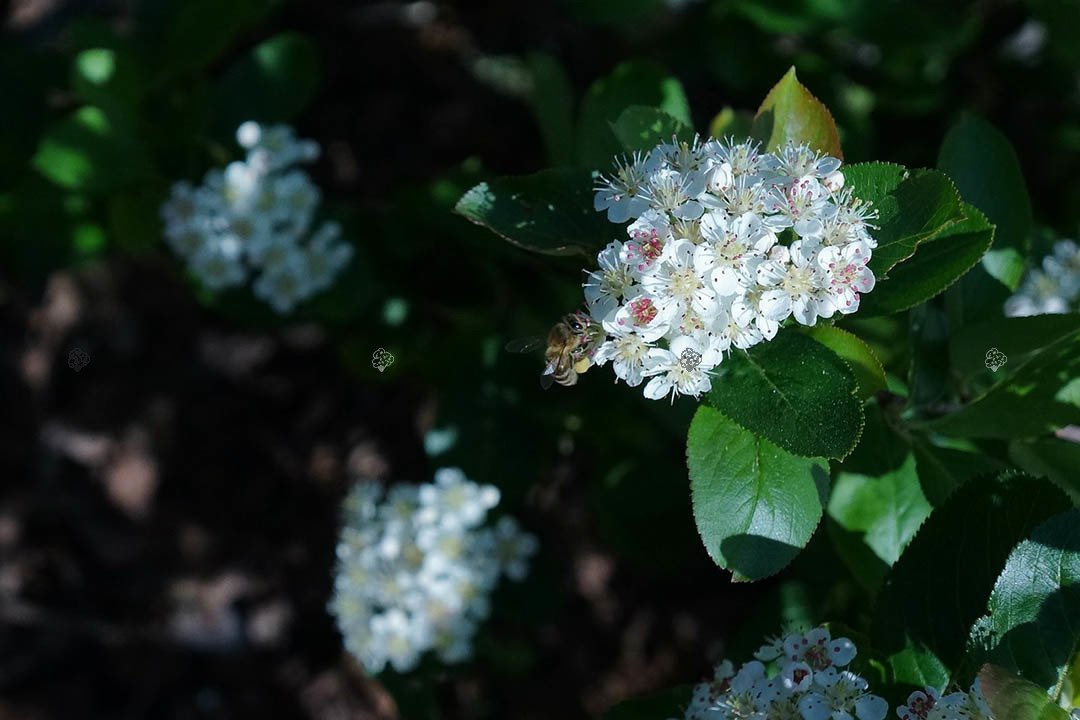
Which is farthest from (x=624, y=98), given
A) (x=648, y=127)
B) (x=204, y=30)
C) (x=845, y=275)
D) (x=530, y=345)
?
(x=204, y=30)

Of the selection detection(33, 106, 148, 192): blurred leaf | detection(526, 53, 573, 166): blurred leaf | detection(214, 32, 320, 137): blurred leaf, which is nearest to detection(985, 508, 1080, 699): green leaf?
detection(526, 53, 573, 166): blurred leaf

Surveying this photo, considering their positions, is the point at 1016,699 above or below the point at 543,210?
below

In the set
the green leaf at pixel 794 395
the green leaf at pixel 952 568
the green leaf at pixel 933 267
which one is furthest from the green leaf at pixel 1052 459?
the green leaf at pixel 794 395

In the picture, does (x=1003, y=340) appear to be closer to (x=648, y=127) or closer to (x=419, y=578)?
(x=648, y=127)

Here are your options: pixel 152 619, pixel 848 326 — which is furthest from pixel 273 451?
pixel 848 326

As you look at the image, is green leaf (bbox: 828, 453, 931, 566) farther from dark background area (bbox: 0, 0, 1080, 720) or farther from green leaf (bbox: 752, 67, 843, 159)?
dark background area (bbox: 0, 0, 1080, 720)

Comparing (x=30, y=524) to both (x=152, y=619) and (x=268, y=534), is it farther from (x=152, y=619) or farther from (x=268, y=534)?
(x=268, y=534)

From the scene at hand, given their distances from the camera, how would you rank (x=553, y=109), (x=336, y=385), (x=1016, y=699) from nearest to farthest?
(x=1016, y=699)
(x=553, y=109)
(x=336, y=385)
